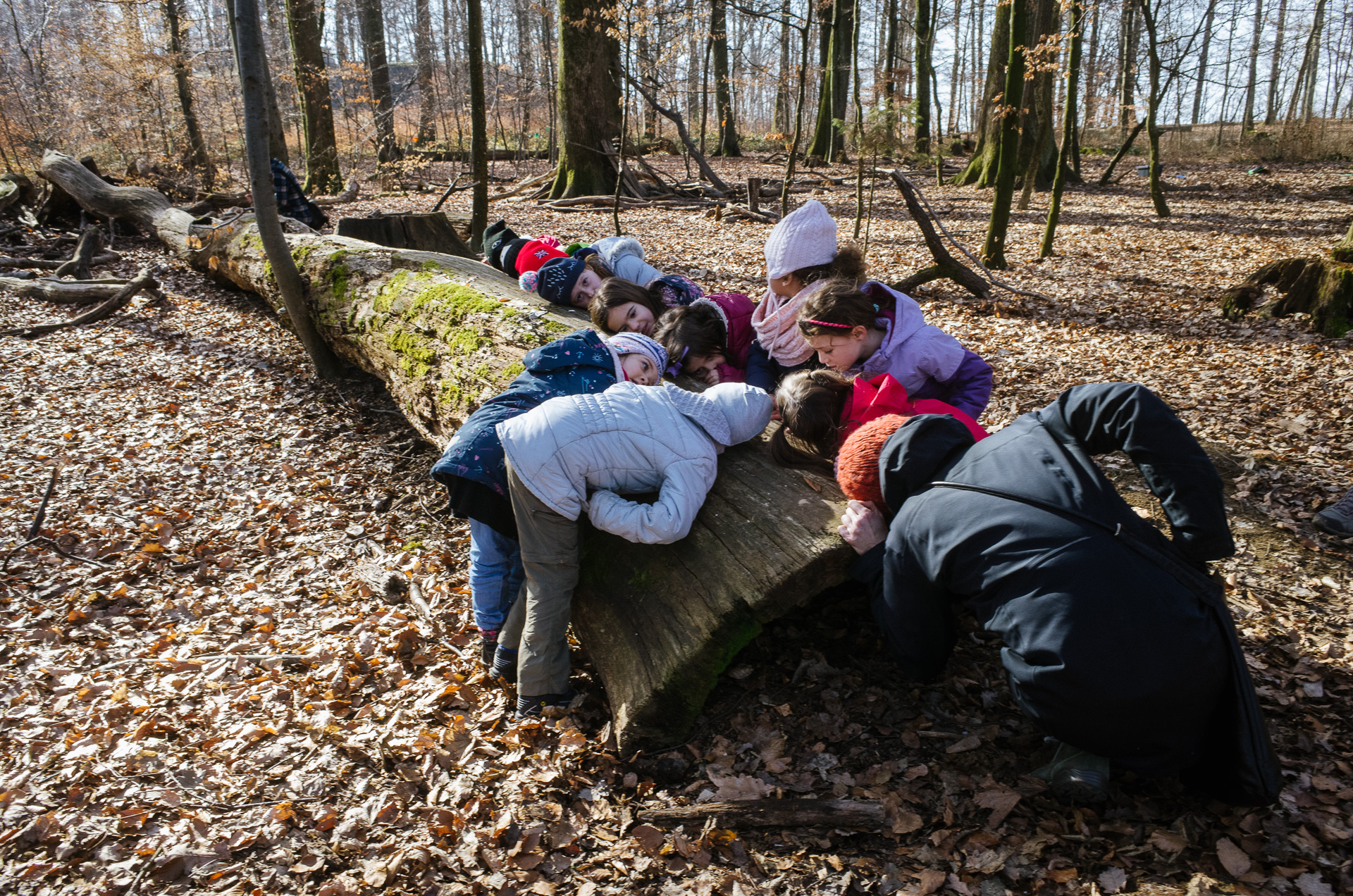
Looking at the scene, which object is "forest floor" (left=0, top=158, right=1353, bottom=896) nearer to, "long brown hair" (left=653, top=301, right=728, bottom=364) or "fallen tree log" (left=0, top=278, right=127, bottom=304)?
"long brown hair" (left=653, top=301, right=728, bottom=364)

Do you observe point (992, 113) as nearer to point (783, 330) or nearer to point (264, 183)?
point (783, 330)

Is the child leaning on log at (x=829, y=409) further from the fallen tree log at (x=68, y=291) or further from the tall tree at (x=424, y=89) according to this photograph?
the tall tree at (x=424, y=89)

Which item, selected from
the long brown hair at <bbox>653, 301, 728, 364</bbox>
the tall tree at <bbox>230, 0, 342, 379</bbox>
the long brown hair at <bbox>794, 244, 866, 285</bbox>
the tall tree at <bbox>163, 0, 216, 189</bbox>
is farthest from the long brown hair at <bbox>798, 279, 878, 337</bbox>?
the tall tree at <bbox>163, 0, 216, 189</bbox>

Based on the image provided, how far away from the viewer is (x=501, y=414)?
126 inches

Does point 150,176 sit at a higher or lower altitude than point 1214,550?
higher

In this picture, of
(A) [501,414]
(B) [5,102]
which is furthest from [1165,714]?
(B) [5,102]

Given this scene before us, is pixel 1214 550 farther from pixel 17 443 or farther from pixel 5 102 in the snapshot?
pixel 5 102

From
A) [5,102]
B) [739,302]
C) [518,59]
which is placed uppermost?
[518,59]

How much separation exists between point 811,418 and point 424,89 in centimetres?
2164

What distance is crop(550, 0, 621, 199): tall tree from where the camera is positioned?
12.9 metres

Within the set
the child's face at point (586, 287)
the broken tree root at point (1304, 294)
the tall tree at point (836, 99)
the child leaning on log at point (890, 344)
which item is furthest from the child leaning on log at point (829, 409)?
the tall tree at point (836, 99)

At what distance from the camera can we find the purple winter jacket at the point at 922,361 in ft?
11.9

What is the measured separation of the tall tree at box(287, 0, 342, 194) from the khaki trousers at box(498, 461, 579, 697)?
15.6m

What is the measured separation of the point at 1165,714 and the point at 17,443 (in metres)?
6.78
